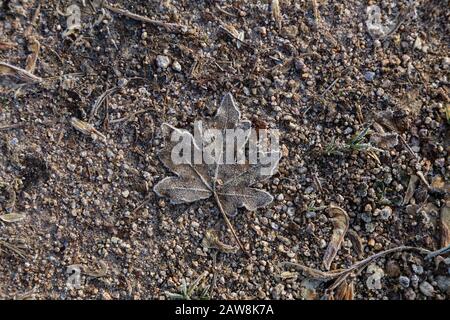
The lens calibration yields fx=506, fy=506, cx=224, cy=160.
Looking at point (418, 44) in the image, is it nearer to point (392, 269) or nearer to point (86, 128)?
point (392, 269)

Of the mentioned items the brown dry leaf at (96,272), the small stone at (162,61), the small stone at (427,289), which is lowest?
the brown dry leaf at (96,272)

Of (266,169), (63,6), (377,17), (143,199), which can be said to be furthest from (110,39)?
(377,17)

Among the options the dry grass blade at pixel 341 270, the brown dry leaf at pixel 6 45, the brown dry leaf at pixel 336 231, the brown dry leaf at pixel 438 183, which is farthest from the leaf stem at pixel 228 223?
the brown dry leaf at pixel 6 45

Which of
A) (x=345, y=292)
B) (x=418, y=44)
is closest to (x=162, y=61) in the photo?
(x=418, y=44)

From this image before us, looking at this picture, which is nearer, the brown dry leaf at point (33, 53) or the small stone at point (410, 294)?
the small stone at point (410, 294)

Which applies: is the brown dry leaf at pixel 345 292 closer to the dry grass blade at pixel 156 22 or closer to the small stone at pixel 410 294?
the small stone at pixel 410 294
